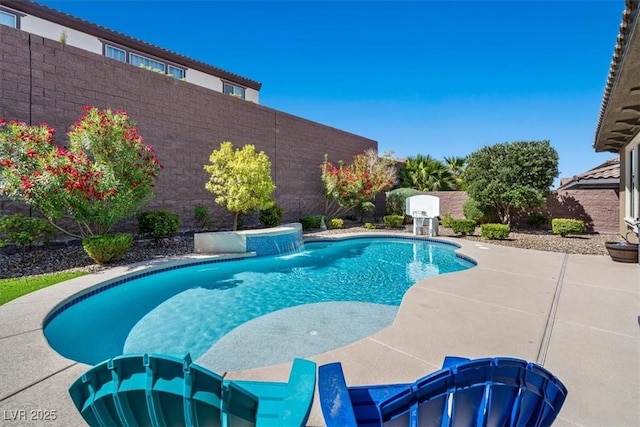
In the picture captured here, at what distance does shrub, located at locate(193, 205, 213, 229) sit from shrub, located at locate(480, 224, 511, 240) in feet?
36.0

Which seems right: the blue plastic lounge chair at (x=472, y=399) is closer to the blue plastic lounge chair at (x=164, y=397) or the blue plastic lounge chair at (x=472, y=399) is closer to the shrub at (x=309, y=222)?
the blue plastic lounge chair at (x=164, y=397)

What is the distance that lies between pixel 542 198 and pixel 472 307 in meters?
11.8

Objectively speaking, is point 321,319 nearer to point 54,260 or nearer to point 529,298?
point 529,298

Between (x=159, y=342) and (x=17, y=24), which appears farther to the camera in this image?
(x=17, y=24)

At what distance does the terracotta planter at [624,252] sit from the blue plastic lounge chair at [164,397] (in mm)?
9747

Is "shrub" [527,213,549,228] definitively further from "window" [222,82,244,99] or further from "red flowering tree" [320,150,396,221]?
"window" [222,82,244,99]

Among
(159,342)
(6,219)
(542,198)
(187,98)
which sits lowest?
(159,342)

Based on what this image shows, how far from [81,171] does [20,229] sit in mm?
2199

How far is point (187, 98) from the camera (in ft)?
40.8

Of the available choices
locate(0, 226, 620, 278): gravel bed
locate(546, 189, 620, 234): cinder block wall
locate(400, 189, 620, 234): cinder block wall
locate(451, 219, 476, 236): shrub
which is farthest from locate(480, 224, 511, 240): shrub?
locate(546, 189, 620, 234): cinder block wall

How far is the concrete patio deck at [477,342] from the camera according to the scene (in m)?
2.50

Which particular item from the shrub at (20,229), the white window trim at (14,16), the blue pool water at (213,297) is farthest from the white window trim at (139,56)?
the blue pool water at (213,297)

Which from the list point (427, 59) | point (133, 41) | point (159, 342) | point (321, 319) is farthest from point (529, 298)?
point (133, 41)

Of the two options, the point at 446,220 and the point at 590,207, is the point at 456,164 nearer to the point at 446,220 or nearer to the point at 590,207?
the point at 446,220
